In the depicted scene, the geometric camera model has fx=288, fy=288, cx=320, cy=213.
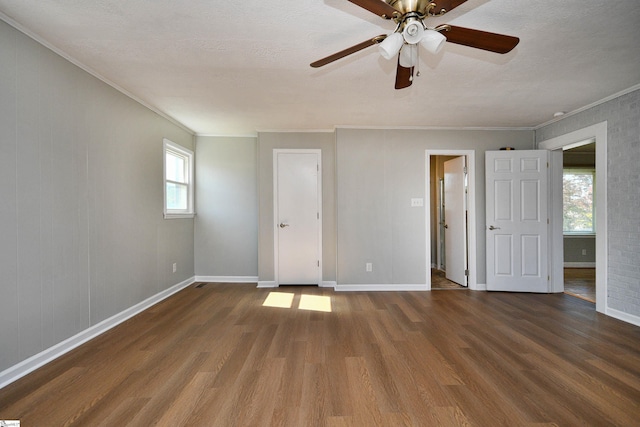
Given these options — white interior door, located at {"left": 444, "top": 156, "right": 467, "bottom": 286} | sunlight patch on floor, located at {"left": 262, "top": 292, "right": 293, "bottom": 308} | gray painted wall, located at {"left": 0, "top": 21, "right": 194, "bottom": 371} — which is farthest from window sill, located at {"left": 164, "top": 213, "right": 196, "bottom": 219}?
white interior door, located at {"left": 444, "top": 156, "right": 467, "bottom": 286}

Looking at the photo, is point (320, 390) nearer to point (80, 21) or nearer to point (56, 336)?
point (56, 336)

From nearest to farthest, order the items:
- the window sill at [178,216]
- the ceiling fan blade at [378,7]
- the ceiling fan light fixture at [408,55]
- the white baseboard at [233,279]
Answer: the ceiling fan blade at [378,7], the ceiling fan light fixture at [408,55], the window sill at [178,216], the white baseboard at [233,279]

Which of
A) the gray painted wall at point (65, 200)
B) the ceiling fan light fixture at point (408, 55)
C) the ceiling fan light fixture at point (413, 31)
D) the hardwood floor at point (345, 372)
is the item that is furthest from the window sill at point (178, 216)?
the ceiling fan light fixture at point (413, 31)

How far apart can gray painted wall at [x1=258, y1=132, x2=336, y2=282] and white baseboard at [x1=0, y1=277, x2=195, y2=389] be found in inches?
61.6

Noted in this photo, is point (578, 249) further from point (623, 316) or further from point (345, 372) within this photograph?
point (345, 372)

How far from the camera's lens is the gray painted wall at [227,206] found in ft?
15.8

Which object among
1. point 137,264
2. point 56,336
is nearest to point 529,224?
point 137,264

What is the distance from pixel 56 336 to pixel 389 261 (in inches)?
148

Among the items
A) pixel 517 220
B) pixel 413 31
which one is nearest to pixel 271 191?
pixel 413 31

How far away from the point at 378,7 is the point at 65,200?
2.76 meters

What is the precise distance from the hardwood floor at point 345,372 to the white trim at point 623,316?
93mm

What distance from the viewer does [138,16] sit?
190cm

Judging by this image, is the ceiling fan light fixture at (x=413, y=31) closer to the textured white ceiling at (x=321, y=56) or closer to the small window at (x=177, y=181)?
the textured white ceiling at (x=321, y=56)

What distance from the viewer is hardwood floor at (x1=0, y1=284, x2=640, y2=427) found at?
1.66 metres
